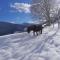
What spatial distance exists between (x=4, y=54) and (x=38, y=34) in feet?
12.3

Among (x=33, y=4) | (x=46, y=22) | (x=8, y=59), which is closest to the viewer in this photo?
→ (x=8, y=59)

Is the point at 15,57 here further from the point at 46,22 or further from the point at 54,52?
the point at 46,22

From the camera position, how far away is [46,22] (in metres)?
17.6

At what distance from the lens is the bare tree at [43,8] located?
1764 cm

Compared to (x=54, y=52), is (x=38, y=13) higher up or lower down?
higher up

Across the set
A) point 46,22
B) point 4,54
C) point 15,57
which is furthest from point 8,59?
point 46,22

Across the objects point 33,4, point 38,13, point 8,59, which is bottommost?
point 8,59

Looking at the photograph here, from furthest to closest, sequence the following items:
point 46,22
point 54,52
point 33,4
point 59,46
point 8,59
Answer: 1. point 33,4
2. point 46,22
3. point 59,46
4. point 54,52
5. point 8,59

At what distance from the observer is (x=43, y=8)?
1784 cm

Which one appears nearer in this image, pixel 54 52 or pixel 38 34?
pixel 54 52

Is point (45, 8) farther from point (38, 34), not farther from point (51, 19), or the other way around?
point (38, 34)

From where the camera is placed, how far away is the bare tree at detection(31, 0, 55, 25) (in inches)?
695

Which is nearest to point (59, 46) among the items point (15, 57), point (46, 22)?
point (15, 57)

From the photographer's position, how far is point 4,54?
5797 mm
